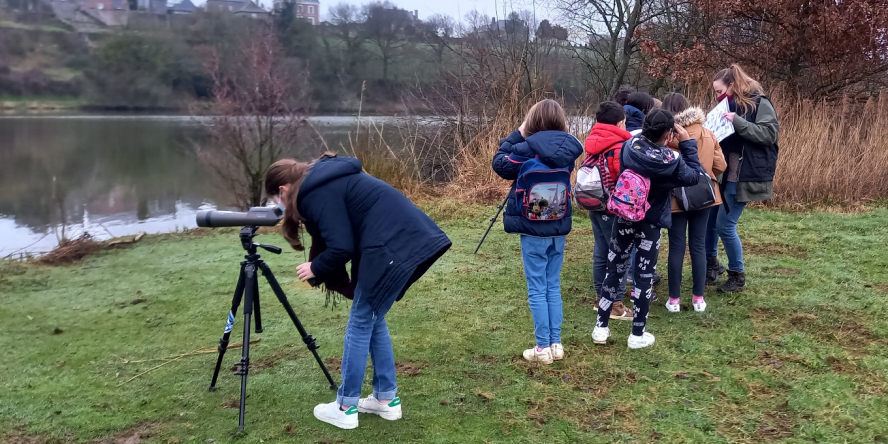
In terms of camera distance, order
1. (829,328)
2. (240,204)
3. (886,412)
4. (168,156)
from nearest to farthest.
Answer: (886,412) → (829,328) → (240,204) → (168,156)

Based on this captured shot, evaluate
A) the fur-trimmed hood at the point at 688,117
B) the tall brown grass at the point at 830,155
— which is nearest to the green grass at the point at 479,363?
the fur-trimmed hood at the point at 688,117

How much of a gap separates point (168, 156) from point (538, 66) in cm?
1343

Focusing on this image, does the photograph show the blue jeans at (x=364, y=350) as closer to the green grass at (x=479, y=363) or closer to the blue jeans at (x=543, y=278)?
the green grass at (x=479, y=363)

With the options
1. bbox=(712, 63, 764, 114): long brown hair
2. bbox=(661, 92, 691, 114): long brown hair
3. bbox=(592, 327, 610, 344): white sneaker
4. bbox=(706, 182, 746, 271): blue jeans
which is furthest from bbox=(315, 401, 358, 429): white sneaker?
bbox=(712, 63, 764, 114): long brown hair

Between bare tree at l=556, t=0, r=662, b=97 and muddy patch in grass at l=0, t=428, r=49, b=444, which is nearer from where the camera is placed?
muddy patch in grass at l=0, t=428, r=49, b=444

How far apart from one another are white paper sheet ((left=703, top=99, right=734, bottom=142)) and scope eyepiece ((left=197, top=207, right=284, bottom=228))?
3.02 metres

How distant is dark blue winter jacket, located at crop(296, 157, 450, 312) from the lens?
8.02ft

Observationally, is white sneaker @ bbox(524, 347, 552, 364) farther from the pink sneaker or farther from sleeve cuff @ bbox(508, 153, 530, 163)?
the pink sneaker

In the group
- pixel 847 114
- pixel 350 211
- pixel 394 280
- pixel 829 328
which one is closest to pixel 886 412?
pixel 829 328

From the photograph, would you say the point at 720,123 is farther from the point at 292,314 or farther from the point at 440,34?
the point at 440,34

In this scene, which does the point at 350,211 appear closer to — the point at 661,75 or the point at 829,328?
the point at 829,328

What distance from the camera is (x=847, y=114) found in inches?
→ 377

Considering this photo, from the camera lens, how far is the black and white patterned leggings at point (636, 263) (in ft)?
11.4

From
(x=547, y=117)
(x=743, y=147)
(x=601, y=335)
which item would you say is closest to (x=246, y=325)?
(x=547, y=117)
